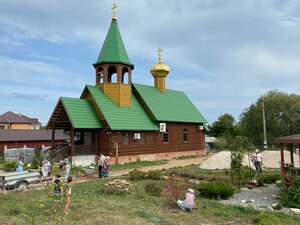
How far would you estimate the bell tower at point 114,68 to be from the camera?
26172 mm

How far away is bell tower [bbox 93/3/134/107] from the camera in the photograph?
1030 inches

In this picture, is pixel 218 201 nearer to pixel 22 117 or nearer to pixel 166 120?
pixel 166 120

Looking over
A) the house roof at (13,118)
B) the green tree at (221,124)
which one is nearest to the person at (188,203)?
the house roof at (13,118)

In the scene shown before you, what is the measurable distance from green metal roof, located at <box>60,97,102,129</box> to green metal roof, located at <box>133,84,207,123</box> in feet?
18.8

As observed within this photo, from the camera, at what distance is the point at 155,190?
41.1 ft

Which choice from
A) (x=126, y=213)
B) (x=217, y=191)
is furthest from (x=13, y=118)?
(x=126, y=213)

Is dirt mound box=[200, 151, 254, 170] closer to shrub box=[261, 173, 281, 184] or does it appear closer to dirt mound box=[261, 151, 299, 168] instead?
dirt mound box=[261, 151, 299, 168]

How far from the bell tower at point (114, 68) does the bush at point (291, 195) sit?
1651cm

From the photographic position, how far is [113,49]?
26.9m

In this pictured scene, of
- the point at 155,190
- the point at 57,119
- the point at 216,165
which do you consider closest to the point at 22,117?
the point at 57,119

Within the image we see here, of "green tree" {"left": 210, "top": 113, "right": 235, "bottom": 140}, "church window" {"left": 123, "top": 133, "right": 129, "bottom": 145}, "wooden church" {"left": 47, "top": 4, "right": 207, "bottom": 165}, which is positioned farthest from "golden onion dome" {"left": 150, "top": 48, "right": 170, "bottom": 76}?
"green tree" {"left": 210, "top": 113, "right": 235, "bottom": 140}

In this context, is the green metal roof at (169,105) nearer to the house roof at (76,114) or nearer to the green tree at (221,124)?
the house roof at (76,114)

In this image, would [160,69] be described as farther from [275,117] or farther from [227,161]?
[275,117]

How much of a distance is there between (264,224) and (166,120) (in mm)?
20662
